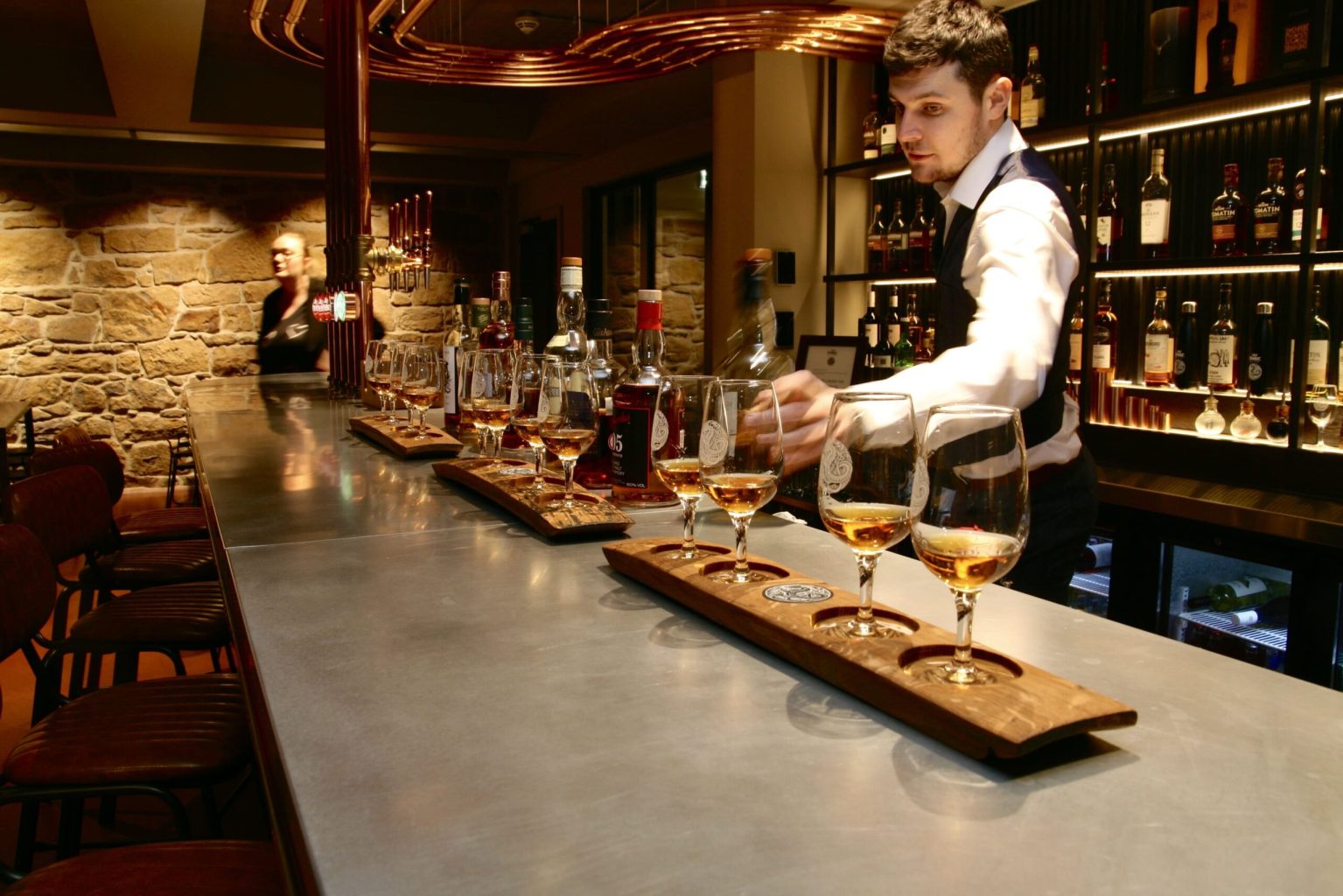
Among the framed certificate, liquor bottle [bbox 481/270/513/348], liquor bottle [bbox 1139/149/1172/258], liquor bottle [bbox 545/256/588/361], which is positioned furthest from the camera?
the framed certificate

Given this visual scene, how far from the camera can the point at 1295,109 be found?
9.92 ft

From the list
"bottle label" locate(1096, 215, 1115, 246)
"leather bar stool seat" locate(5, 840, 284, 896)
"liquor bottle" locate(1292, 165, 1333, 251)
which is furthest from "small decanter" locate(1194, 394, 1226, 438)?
"leather bar stool seat" locate(5, 840, 284, 896)

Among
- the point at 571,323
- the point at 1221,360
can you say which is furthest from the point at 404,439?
the point at 1221,360

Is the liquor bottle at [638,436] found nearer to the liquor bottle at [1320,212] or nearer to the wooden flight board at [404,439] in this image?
the wooden flight board at [404,439]

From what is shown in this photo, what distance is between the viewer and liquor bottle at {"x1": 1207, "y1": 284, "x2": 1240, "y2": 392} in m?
3.09

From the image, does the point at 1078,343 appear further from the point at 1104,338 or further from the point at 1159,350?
the point at 1159,350

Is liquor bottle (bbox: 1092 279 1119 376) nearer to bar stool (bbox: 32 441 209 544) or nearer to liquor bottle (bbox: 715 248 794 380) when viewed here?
liquor bottle (bbox: 715 248 794 380)

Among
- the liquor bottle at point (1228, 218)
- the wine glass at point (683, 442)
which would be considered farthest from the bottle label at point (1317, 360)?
the wine glass at point (683, 442)

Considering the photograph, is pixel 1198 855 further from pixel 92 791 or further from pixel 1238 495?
pixel 1238 495

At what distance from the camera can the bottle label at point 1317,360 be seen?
113 inches

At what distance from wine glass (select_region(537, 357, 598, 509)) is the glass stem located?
Result: 390mm

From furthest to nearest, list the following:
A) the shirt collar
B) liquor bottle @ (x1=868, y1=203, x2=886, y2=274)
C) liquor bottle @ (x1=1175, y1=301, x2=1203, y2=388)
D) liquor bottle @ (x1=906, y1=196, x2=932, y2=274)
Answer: liquor bottle @ (x1=868, y1=203, x2=886, y2=274)
liquor bottle @ (x1=906, y1=196, x2=932, y2=274)
liquor bottle @ (x1=1175, y1=301, x2=1203, y2=388)
the shirt collar

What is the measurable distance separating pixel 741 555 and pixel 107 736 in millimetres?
1055

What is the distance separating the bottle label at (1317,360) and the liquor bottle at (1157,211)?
0.55 m
